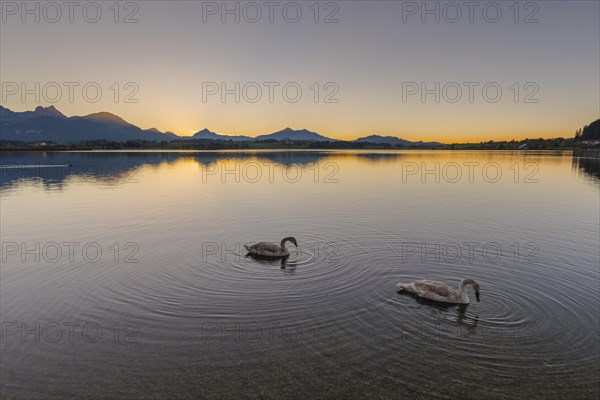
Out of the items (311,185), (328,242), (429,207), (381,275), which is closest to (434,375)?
(381,275)

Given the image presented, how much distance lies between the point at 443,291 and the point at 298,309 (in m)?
6.50

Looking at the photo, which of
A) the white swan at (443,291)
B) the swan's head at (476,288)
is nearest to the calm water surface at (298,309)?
the white swan at (443,291)

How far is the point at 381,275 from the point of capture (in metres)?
20.5

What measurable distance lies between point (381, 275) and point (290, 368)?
31.5 feet

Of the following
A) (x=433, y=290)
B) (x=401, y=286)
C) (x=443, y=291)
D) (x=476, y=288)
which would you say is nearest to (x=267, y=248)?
(x=401, y=286)

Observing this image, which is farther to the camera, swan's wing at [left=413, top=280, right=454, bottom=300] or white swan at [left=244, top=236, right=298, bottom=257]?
white swan at [left=244, top=236, right=298, bottom=257]

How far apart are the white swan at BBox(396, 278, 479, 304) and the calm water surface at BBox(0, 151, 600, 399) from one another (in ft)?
1.41

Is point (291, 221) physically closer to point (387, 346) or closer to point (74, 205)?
point (387, 346)

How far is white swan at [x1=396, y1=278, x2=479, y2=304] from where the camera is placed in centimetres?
1675

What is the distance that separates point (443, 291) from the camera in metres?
16.9

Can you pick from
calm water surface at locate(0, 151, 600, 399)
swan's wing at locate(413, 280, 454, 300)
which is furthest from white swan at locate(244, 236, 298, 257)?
swan's wing at locate(413, 280, 454, 300)

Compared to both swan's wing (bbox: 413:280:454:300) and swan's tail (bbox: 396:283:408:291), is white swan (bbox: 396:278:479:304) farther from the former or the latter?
swan's tail (bbox: 396:283:408:291)

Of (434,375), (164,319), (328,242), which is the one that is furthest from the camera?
(328,242)

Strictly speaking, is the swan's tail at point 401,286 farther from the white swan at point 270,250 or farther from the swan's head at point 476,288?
the white swan at point 270,250
